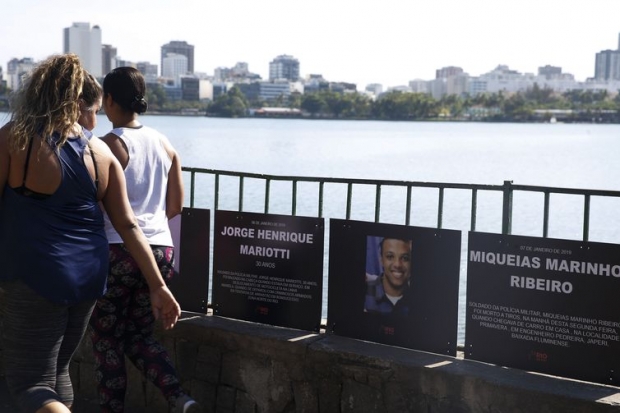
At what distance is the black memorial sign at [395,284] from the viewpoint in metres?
4.86

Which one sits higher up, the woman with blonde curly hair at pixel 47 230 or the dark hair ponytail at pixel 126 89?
the dark hair ponytail at pixel 126 89

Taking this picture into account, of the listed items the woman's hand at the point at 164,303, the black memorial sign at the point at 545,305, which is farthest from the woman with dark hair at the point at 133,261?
the black memorial sign at the point at 545,305

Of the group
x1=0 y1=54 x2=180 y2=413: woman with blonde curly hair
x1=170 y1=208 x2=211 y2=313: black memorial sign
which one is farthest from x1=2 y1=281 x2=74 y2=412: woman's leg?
x1=170 y1=208 x2=211 y2=313: black memorial sign

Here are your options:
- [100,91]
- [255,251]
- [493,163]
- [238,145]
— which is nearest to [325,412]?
[255,251]

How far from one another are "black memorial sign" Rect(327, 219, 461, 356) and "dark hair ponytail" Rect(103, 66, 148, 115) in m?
1.30

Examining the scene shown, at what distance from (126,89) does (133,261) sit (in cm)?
83

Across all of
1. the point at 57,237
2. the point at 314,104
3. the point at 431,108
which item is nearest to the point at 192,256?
the point at 57,237

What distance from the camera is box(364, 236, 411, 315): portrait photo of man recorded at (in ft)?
16.2

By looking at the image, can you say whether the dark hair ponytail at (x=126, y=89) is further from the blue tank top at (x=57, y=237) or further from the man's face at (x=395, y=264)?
the man's face at (x=395, y=264)

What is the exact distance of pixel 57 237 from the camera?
144 inches

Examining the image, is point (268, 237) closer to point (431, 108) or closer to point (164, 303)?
point (164, 303)

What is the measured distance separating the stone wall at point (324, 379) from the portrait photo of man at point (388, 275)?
221 mm

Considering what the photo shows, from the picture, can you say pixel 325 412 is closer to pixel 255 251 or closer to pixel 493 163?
pixel 255 251

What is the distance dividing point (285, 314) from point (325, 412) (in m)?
0.66
